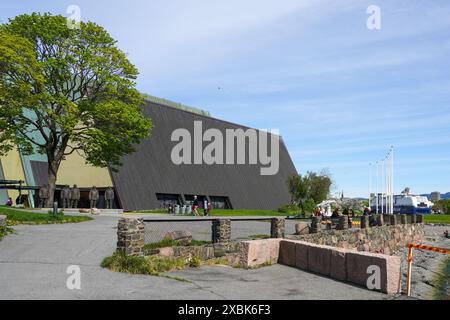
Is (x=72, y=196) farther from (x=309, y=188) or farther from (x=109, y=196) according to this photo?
(x=309, y=188)

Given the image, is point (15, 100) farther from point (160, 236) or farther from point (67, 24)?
point (160, 236)

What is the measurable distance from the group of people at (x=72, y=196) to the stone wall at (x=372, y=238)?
761 inches

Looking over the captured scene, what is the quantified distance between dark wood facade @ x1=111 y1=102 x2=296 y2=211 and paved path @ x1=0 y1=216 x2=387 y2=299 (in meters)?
28.4

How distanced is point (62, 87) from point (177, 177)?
20883 mm

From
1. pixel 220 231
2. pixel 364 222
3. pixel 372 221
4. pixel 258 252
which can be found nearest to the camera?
pixel 258 252

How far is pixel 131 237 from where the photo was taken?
12305 mm

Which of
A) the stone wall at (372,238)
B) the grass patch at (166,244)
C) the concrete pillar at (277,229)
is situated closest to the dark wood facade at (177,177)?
the stone wall at (372,238)

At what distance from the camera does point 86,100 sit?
32.2 meters

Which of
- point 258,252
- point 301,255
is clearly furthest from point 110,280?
point 301,255

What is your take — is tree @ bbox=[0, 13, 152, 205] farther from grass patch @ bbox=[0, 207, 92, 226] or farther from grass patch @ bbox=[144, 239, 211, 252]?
grass patch @ bbox=[144, 239, 211, 252]

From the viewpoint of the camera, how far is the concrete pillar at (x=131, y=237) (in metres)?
12.2

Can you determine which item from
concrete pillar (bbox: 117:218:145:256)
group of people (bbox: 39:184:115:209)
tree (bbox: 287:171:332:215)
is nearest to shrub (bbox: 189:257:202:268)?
concrete pillar (bbox: 117:218:145:256)
